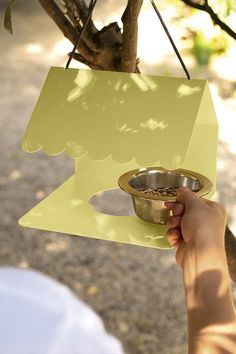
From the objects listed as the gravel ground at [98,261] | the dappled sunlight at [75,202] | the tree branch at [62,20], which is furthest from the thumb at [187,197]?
the gravel ground at [98,261]

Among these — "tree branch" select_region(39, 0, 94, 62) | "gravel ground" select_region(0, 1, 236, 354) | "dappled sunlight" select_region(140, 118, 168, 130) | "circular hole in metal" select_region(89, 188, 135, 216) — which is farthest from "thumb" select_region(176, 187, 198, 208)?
"circular hole in metal" select_region(89, 188, 135, 216)

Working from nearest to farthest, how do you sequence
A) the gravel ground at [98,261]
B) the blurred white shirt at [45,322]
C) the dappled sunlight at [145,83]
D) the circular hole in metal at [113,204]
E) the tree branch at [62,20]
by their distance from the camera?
the blurred white shirt at [45,322], the dappled sunlight at [145,83], the tree branch at [62,20], the gravel ground at [98,261], the circular hole in metal at [113,204]

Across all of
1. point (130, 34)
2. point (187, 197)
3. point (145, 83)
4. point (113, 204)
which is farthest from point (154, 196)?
point (113, 204)

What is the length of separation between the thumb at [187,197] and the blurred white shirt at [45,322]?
3.09ft

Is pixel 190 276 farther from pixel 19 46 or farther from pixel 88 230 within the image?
pixel 19 46

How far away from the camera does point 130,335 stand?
10.4 ft

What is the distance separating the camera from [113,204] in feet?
14.1

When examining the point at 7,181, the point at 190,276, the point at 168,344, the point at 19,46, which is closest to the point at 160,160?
the point at 190,276

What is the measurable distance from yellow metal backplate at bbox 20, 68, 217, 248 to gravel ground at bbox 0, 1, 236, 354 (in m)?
1.83

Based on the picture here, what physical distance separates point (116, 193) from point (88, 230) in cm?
305

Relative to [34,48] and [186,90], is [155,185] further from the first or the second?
[34,48]

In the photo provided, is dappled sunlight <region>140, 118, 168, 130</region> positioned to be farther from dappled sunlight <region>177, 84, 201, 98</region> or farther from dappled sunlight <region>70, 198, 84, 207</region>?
dappled sunlight <region>70, 198, 84, 207</region>

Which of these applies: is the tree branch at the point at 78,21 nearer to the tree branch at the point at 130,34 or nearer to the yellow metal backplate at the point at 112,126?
the tree branch at the point at 130,34

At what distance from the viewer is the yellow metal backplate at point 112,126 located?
4.28ft
